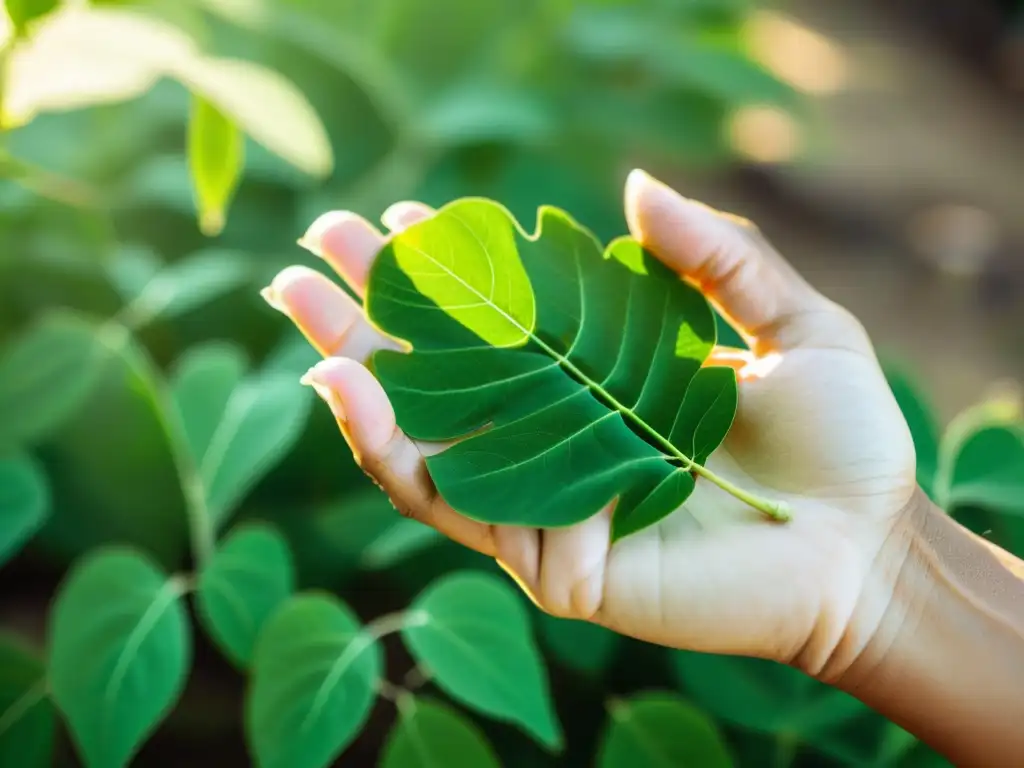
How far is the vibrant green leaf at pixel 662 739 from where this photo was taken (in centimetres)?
71

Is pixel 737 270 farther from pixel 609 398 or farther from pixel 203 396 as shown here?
pixel 203 396

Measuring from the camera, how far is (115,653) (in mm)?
686

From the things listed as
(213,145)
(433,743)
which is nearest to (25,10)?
(213,145)

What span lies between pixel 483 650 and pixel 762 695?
0.27 m

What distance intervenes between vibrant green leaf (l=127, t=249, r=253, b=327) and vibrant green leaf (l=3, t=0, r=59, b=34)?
38cm

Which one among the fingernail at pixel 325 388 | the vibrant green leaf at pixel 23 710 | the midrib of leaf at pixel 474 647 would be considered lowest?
the vibrant green leaf at pixel 23 710

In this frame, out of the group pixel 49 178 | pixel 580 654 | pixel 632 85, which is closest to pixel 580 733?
pixel 580 654

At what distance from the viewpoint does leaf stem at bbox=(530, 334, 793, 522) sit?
57 cm

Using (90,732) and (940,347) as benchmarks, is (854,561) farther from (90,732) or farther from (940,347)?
(940,347)

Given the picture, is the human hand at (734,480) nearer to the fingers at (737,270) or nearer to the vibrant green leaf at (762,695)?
the fingers at (737,270)

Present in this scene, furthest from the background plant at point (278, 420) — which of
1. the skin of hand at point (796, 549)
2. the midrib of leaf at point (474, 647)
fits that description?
the skin of hand at point (796, 549)

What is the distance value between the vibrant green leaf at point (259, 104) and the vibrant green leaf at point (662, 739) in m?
0.50

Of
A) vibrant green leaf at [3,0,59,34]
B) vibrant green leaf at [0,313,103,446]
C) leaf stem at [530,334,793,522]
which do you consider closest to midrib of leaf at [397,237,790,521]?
leaf stem at [530,334,793,522]

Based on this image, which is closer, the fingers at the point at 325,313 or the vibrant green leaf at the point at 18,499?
the fingers at the point at 325,313
